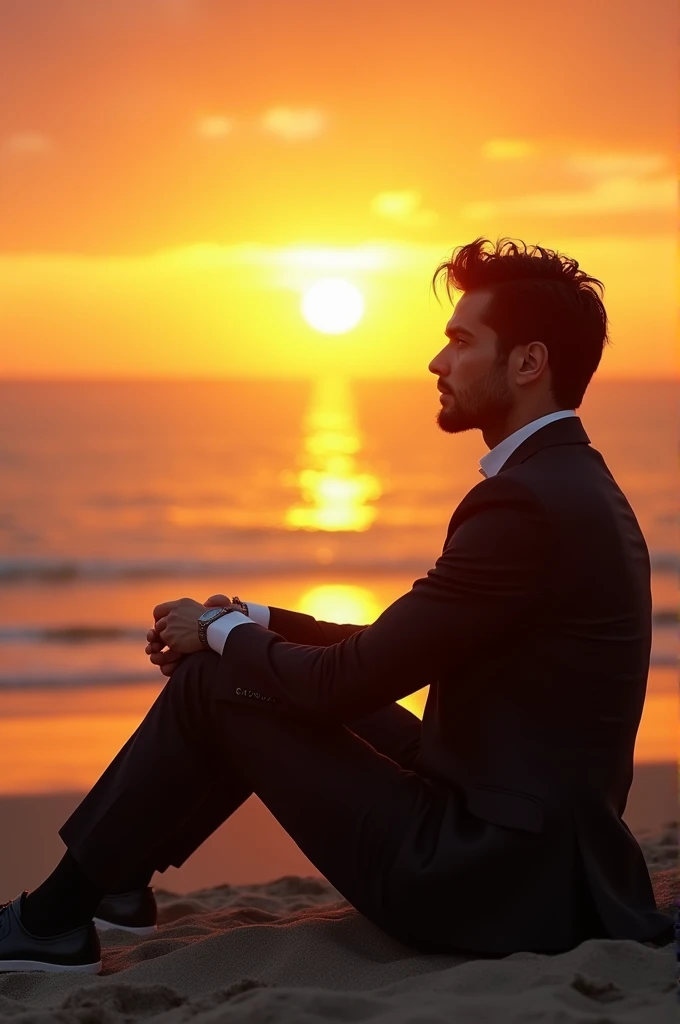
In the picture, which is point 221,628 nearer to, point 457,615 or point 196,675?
point 196,675

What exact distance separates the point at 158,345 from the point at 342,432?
22752 millimetres

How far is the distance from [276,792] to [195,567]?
13721 mm

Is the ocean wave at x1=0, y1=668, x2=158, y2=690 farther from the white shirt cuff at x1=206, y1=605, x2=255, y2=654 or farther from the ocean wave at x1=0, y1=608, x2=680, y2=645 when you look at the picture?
the white shirt cuff at x1=206, y1=605, x2=255, y2=654

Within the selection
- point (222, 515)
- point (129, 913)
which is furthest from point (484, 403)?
point (222, 515)

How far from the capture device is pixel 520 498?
2.53 m

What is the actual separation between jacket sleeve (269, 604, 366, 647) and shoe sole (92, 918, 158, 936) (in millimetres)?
921

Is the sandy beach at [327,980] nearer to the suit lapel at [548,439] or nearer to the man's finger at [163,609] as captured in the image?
the man's finger at [163,609]

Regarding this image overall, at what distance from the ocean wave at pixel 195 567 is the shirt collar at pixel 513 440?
Result: 1251 cm

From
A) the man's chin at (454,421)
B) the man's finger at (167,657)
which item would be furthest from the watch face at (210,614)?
the man's chin at (454,421)

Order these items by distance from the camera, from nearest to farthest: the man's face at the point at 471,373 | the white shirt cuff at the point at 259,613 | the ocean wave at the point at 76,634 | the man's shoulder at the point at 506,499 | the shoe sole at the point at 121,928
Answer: the man's shoulder at the point at 506,499 → the man's face at the point at 471,373 → the white shirt cuff at the point at 259,613 → the shoe sole at the point at 121,928 → the ocean wave at the point at 76,634

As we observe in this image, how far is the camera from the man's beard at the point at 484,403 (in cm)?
278

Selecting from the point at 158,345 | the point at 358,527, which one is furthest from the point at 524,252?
the point at 158,345

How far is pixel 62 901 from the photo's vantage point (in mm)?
2863

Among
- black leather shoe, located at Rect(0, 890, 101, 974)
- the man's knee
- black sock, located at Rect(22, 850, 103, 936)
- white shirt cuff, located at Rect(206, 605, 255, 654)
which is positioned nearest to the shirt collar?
white shirt cuff, located at Rect(206, 605, 255, 654)
